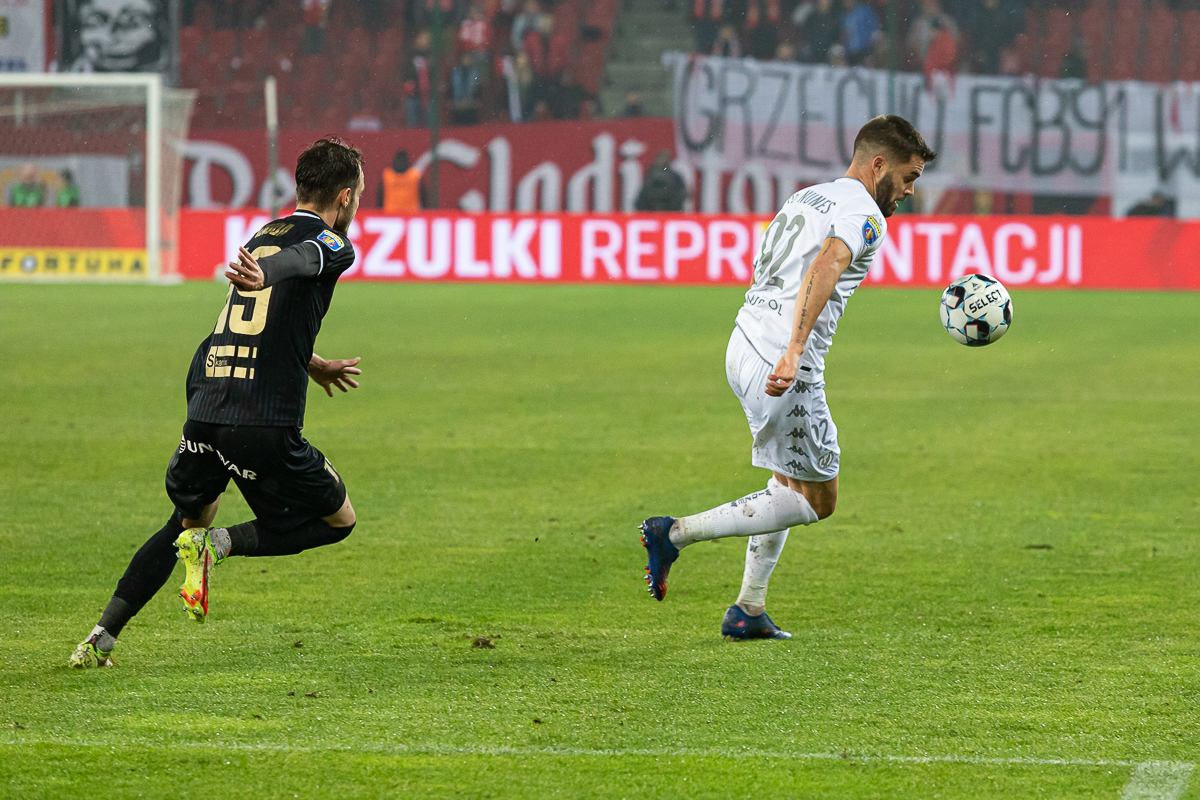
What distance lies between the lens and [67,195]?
72.7ft

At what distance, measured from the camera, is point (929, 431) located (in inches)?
399

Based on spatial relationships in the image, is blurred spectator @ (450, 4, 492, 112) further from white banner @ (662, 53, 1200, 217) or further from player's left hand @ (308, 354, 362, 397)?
player's left hand @ (308, 354, 362, 397)

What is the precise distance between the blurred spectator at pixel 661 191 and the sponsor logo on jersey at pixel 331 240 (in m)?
21.8

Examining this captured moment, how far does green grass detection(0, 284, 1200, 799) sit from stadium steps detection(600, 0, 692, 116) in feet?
53.6

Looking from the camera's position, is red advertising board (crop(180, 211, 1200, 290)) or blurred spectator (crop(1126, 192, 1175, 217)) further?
blurred spectator (crop(1126, 192, 1175, 217))

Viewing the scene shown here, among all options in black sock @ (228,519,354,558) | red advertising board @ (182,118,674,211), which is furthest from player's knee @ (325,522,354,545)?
red advertising board @ (182,118,674,211)

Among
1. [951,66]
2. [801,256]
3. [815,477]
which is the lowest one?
[815,477]

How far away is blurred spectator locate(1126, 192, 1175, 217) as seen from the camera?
25328 mm

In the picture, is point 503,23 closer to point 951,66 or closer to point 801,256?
point 951,66

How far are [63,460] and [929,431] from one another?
17.8ft

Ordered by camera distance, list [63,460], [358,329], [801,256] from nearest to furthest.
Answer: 1. [801,256]
2. [63,460]
3. [358,329]

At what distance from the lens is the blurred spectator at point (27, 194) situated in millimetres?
21797

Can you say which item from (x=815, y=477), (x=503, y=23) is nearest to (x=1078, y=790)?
(x=815, y=477)

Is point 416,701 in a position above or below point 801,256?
below
